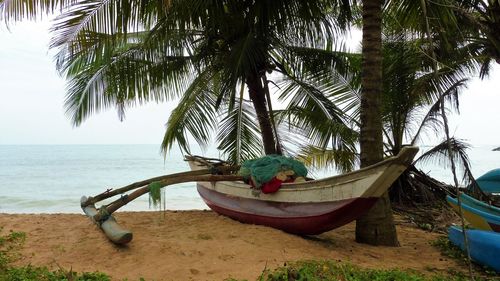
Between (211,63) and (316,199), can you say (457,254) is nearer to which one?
(316,199)

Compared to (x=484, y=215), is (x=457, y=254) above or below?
below

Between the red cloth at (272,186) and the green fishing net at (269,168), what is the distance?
0.05 meters

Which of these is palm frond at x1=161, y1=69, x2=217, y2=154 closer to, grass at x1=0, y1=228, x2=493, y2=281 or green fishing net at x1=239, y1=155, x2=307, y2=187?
green fishing net at x1=239, y1=155, x2=307, y2=187

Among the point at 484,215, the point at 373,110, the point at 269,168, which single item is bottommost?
the point at 484,215

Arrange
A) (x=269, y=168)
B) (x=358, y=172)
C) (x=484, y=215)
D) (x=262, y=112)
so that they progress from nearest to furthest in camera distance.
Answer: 1. (x=358, y=172)
2. (x=484, y=215)
3. (x=269, y=168)
4. (x=262, y=112)

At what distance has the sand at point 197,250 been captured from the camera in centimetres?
438

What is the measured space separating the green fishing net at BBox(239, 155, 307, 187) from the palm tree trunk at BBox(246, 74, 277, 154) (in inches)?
72.4

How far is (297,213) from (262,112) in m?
2.84

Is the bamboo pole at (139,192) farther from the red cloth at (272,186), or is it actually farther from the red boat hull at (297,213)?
the red cloth at (272,186)

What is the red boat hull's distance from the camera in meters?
4.97

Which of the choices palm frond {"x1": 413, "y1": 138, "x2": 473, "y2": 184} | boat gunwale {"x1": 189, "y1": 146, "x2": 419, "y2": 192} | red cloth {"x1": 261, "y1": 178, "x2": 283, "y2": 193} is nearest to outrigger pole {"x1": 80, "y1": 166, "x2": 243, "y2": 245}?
red cloth {"x1": 261, "y1": 178, "x2": 283, "y2": 193}

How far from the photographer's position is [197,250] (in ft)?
15.9

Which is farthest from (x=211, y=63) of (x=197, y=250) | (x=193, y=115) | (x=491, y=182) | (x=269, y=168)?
(x=491, y=182)

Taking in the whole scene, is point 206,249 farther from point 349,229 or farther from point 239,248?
point 349,229
